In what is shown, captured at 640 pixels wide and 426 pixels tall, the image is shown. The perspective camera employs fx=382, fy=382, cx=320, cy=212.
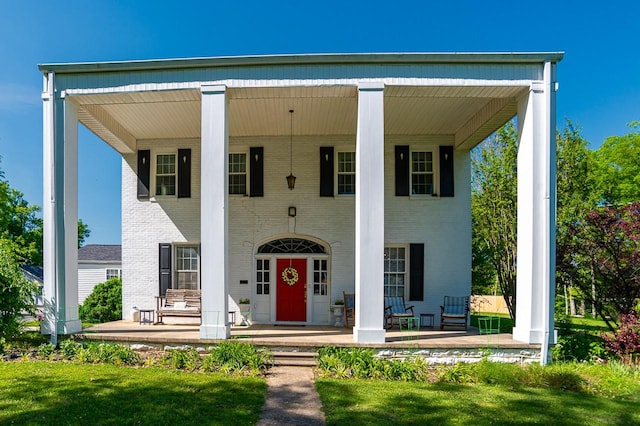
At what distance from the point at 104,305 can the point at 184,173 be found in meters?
5.15

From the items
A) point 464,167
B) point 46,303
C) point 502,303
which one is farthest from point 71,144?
point 502,303

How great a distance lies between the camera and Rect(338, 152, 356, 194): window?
11016 mm

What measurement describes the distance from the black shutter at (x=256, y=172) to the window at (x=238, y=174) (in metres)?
0.27

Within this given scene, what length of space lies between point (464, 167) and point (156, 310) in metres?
9.60

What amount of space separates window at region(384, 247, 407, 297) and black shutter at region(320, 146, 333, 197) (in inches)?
94.7

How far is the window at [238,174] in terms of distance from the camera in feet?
36.5

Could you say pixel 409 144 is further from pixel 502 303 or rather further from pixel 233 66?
pixel 502 303

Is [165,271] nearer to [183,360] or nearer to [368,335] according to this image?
[183,360]

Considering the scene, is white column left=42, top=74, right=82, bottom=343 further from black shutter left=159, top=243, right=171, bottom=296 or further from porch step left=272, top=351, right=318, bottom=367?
porch step left=272, top=351, right=318, bottom=367

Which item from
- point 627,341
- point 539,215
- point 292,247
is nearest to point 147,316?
point 292,247

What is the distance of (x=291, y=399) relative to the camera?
5.53 meters

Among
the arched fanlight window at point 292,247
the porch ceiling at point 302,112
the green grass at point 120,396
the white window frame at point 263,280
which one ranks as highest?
the porch ceiling at point 302,112

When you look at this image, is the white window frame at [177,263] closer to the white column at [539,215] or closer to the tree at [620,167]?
the white column at [539,215]

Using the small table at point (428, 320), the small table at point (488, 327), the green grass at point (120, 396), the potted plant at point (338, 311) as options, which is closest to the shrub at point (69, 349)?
the green grass at point (120, 396)
